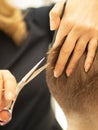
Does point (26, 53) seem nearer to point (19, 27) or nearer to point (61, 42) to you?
point (19, 27)

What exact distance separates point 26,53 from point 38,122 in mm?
326

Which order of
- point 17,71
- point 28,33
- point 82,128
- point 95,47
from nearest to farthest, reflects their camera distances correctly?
point 95,47, point 82,128, point 17,71, point 28,33

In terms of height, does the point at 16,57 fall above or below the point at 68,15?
below

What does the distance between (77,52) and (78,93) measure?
0.43 ft

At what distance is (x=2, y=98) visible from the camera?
3.81 ft

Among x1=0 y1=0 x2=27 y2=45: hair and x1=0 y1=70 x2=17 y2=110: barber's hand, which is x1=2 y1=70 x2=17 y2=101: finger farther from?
x1=0 y1=0 x2=27 y2=45: hair

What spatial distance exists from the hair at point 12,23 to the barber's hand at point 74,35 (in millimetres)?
587

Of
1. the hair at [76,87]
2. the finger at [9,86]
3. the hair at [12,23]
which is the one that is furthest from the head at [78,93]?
the hair at [12,23]

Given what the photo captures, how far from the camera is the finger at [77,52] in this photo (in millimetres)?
1115

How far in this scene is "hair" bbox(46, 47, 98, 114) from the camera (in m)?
1.12

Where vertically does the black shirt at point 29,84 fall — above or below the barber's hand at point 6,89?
below

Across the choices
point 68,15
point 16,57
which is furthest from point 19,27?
point 68,15

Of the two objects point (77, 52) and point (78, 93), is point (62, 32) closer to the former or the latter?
point (77, 52)

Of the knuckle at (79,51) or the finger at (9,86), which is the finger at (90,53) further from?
the finger at (9,86)
